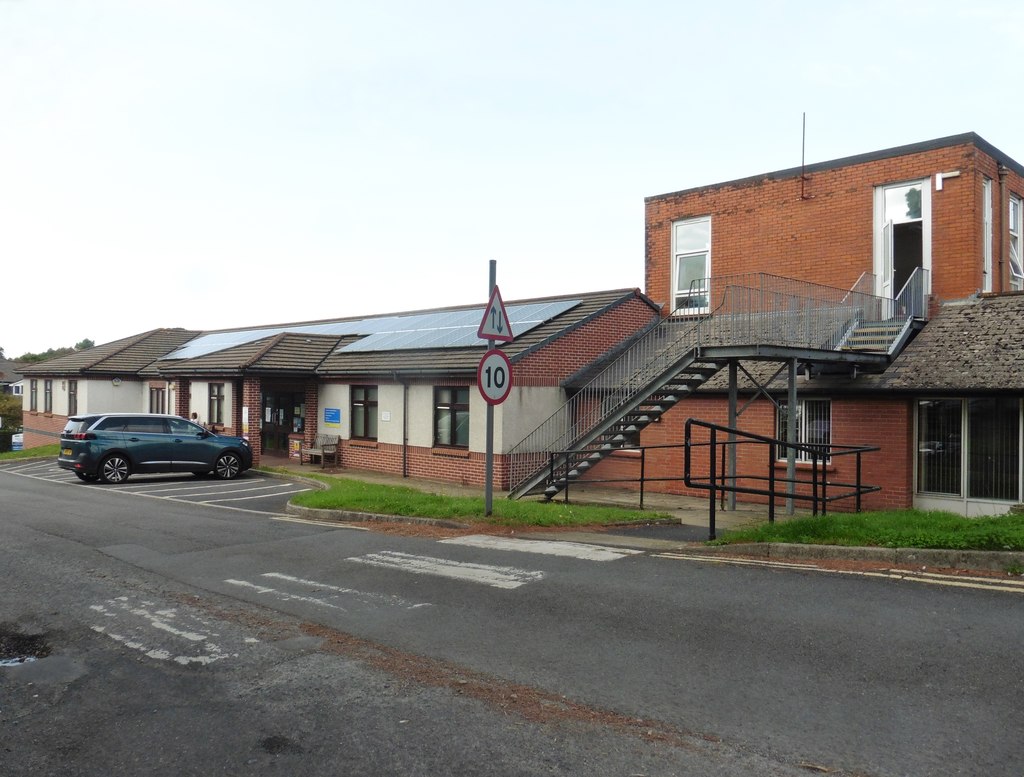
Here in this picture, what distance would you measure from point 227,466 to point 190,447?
1099 mm

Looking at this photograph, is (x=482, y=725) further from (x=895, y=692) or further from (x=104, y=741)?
(x=895, y=692)

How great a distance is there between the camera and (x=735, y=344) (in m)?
14.0

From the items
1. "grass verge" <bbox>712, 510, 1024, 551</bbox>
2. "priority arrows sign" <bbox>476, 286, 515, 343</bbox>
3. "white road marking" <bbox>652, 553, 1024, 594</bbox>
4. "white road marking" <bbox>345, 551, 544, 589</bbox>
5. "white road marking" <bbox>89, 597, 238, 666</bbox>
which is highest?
"priority arrows sign" <bbox>476, 286, 515, 343</bbox>

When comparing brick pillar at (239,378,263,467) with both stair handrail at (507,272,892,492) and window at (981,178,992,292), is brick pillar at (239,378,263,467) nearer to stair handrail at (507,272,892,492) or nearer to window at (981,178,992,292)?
stair handrail at (507,272,892,492)

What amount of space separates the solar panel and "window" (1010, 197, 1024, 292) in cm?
1022

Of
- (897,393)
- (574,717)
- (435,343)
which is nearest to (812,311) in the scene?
(897,393)

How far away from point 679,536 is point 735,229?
10.5 metres

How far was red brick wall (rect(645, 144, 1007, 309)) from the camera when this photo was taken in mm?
16344

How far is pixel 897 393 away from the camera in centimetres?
1512

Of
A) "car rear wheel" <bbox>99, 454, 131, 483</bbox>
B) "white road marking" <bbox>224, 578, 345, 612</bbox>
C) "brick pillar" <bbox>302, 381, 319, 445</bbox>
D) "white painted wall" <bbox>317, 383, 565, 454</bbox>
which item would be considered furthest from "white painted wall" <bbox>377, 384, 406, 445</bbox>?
"white road marking" <bbox>224, 578, 345, 612</bbox>

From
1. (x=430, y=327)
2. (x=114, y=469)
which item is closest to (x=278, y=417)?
(x=430, y=327)

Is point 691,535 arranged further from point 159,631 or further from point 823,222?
point 823,222

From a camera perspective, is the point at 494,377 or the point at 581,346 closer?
the point at 494,377

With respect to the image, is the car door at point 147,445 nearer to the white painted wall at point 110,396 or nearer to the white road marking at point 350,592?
the white road marking at point 350,592
